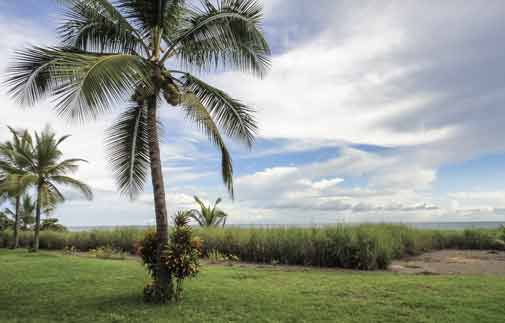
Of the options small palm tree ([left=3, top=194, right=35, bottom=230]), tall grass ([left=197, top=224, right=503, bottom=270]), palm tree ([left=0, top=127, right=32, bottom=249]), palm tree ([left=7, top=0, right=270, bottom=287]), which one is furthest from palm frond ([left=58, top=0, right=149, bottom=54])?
small palm tree ([left=3, top=194, right=35, bottom=230])

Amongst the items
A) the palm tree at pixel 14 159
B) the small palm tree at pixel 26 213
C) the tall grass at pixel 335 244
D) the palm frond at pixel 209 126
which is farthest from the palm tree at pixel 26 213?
the palm frond at pixel 209 126

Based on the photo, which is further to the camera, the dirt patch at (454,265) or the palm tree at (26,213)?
the palm tree at (26,213)

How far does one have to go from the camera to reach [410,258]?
12.7 metres

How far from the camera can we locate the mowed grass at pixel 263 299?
5301 millimetres

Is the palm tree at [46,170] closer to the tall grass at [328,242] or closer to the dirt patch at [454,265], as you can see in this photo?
the tall grass at [328,242]

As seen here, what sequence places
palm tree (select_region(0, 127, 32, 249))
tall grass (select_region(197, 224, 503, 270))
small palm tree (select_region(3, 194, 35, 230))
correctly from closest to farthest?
tall grass (select_region(197, 224, 503, 270)) → palm tree (select_region(0, 127, 32, 249)) → small palm tree (select_region(3, 194, 35, 230))

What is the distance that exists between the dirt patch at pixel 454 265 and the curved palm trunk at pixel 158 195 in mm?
6692

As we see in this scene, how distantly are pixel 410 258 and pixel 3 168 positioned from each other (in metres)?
18.1

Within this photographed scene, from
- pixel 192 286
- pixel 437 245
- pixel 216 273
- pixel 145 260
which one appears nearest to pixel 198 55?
pixel 145 260

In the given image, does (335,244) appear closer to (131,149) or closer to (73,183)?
(131,149)

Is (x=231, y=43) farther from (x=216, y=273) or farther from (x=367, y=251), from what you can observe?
(x=367, y=251)

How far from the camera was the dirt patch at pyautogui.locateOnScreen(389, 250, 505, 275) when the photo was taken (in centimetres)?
955

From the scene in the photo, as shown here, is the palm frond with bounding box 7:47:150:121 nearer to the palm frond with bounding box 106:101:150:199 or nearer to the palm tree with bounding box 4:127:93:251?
the palm frond with bounding box 106:101:150:199

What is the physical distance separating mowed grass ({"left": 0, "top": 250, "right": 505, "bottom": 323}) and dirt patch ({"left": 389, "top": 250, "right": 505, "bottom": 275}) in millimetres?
1826
